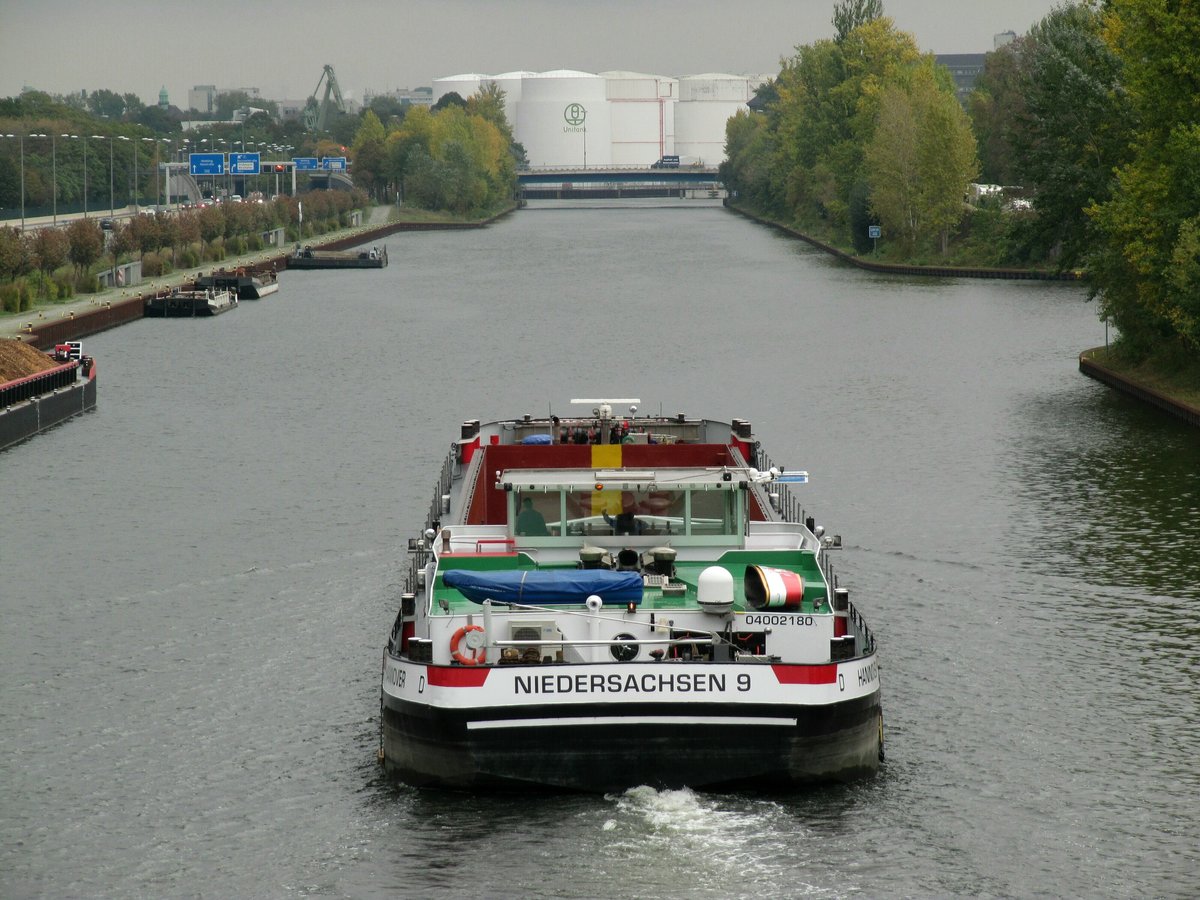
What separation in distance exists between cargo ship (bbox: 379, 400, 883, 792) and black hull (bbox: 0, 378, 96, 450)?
30855 mm

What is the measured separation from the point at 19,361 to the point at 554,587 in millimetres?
42651

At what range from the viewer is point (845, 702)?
22.8m

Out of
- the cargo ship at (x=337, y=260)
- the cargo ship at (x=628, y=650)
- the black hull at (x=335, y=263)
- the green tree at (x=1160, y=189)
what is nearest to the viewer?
the cargo ship at (x=628, y=650)

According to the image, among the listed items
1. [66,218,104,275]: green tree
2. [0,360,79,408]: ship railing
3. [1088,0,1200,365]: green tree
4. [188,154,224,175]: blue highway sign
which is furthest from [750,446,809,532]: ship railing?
[188,154,224,175]: blue highway sign

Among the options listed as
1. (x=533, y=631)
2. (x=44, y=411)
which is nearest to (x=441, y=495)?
(x=533, y=631)

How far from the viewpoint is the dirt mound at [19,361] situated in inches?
2350

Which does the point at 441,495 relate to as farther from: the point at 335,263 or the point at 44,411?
the point at 335,263

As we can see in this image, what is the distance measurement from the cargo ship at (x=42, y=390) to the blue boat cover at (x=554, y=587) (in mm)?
33921

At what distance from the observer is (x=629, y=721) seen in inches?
882

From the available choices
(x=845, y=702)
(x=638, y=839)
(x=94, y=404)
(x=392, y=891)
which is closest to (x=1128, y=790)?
(x=845, y=702)

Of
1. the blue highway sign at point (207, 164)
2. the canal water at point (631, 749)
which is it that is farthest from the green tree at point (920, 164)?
the blue highway sign at point (207, 164)

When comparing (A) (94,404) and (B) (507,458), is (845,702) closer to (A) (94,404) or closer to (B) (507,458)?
(B) (507,458)

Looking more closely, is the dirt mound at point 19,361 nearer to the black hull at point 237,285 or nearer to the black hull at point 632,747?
the black hull at point 632,747

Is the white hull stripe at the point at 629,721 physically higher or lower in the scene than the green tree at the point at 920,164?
lower
